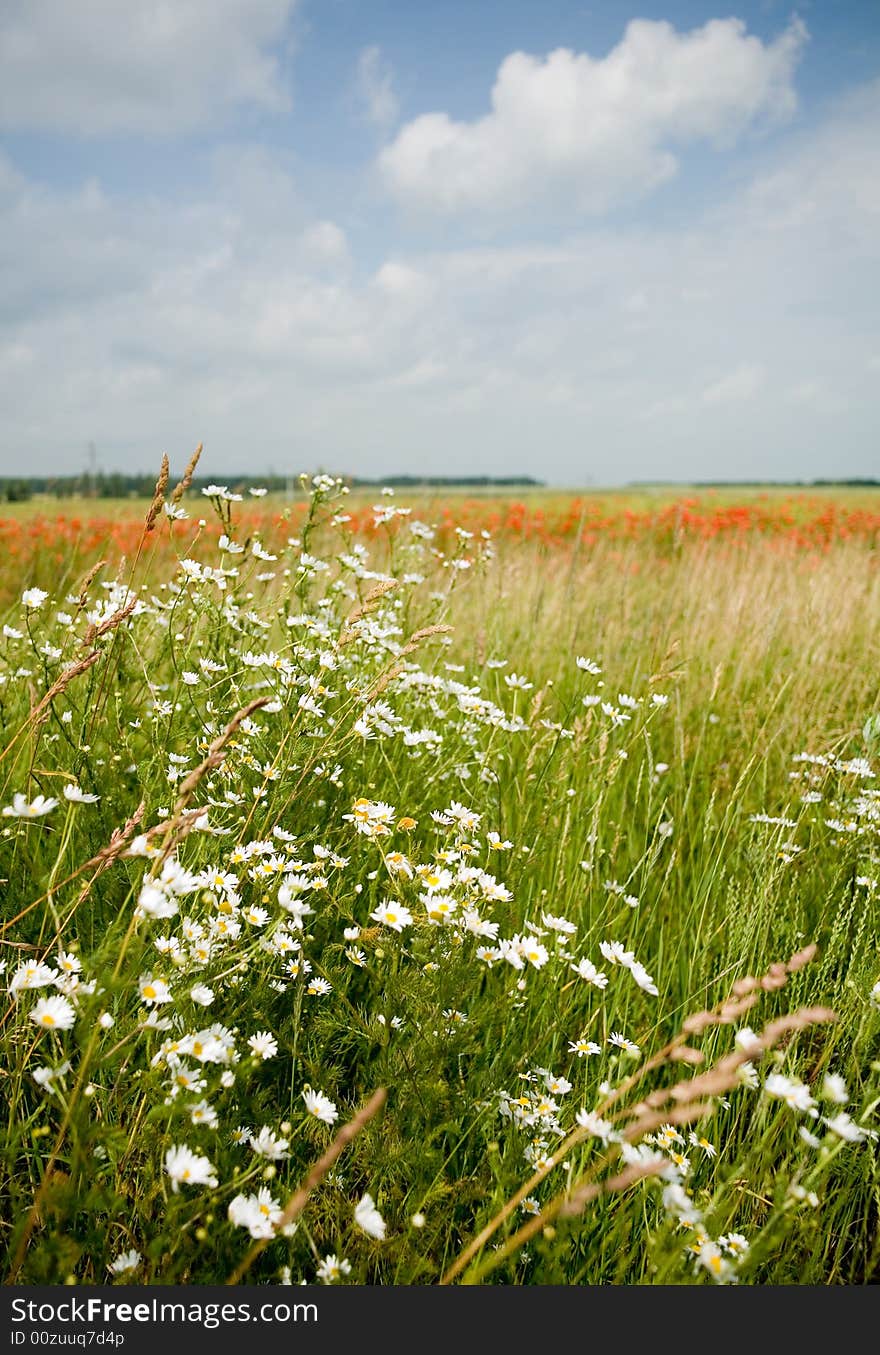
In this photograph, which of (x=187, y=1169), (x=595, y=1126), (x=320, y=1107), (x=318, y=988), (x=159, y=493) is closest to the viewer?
(x=187, y=1169)

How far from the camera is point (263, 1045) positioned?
136 centimetres

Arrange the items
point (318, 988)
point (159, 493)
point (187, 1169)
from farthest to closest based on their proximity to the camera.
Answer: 1. point (159, 493)
2. point (318, 988)
3. point (187, 1169)

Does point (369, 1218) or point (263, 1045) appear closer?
point (369, 1218)

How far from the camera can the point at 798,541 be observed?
10.9 m

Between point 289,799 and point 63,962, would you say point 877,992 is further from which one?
point 63,962

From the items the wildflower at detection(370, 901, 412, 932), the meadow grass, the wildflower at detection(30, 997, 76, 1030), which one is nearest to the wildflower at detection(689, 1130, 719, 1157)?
the meadow grass

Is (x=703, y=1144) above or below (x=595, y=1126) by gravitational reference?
below

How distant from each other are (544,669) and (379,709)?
2.31 meters

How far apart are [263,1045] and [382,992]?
0.33 m

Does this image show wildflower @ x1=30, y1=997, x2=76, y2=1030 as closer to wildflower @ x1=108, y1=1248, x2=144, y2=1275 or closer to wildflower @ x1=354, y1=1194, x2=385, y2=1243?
wildflower @ x1=108, y1=1248, x2=144, y2=1275

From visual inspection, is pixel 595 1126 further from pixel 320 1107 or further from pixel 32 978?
pixel 32 978

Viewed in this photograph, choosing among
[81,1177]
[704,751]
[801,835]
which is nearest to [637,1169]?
[81,1177]

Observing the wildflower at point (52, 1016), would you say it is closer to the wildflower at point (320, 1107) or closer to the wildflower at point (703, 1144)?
the wildflower at point (320, 1107)

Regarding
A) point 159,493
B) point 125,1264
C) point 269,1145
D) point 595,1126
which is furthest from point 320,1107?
point 159,493
